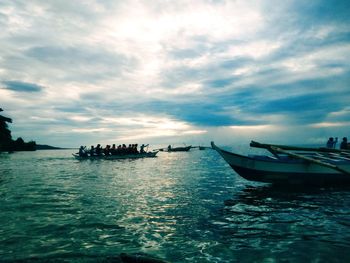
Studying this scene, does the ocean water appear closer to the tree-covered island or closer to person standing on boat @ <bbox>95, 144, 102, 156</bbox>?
person standing on boat @ <bbox>95, 144, 102, 156</bbox>

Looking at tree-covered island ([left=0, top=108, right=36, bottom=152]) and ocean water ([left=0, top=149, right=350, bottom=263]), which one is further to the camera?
tree-covered island ([left=0, top=108, right=36, bottom=152])

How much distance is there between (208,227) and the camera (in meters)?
9.63

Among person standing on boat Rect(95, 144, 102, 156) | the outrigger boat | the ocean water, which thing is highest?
person standing on boat Rect(95, 144, 102, 156)

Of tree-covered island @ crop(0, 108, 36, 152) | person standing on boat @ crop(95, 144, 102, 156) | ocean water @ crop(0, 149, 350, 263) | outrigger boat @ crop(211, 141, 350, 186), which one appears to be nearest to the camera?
ocean water @ crop(0, 149, 350, 263)

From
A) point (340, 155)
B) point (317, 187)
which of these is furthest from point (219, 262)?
point (340, 155)

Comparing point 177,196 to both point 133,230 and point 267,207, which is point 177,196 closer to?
point 267,207

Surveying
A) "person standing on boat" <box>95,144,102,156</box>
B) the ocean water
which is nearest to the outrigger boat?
the ocean water

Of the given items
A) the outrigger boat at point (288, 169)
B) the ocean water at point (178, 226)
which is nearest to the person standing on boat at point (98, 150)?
the ocean water at point (178, 226)

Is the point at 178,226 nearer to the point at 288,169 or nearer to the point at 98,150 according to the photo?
the point at 288,169

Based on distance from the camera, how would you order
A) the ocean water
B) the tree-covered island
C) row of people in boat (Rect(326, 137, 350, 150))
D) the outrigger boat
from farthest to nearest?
the tree-covered island
row of people in boat (Rect(326, 137, 350, 150))
the outrigger boat
the ocean water

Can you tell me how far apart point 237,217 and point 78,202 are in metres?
→ 8.05

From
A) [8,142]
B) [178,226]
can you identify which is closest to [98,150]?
[178,226]

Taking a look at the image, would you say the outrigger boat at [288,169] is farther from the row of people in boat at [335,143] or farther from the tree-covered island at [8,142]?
the tree-covered island at [8,142]

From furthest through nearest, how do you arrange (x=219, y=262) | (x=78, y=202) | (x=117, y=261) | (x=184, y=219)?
(x=78, y=202) < (x=184, y=219) < (x=219, y=262) < (x=117, y=261)
